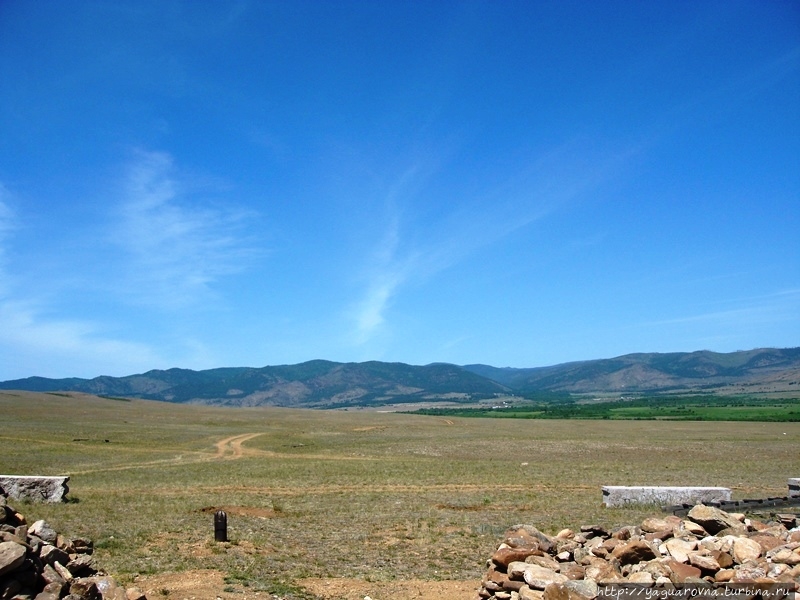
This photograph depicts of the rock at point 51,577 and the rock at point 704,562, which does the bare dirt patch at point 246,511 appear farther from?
the rock at point 704,562

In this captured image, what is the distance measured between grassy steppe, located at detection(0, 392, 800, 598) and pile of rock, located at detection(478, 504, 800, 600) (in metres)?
2.53

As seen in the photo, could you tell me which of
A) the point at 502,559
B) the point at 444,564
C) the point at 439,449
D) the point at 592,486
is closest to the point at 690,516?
the point at 502,559

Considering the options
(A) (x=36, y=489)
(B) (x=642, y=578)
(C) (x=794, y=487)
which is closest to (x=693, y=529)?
(B) (x=642, y=578)

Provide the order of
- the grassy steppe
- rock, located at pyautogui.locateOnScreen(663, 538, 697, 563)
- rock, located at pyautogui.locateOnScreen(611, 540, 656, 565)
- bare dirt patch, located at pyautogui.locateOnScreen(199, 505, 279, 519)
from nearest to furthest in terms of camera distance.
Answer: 1. rock, located at pyautogui.locateOnScreen(663, 538, 697, 563)
2. rock, located at pyautogui.locateOnScreen(611, 540, 656, 565)
3. the grassy steppe
4. bare dirt patch, located at pyautogui.locateOnScreen(199, 505, 279, 519)

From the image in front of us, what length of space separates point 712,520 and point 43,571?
1332 centimetres

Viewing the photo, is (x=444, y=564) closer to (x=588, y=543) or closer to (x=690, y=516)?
(x=588, y=543)

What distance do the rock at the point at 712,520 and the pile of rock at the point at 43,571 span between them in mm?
11723

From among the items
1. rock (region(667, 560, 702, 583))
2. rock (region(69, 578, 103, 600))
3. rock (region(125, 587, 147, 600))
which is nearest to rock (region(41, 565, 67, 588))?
rock (region(69, 578, 103, 600))

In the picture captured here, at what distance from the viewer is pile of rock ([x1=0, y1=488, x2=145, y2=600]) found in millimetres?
9156

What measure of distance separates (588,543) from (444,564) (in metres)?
3.89

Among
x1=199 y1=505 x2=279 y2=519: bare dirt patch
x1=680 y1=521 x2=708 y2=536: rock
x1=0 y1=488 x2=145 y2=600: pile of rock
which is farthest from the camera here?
x1=199 y1=505 x2=279 y2=519: bare dirt patch

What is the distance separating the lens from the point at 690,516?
44.1 ft

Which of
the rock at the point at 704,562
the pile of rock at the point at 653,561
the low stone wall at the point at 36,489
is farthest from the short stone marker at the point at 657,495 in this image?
the low stone wall at the point at 36,489

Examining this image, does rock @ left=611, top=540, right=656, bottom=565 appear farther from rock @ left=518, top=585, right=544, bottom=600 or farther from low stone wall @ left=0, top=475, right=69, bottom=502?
low stone wall @ left=0, top=475, right=69, bottom=502
